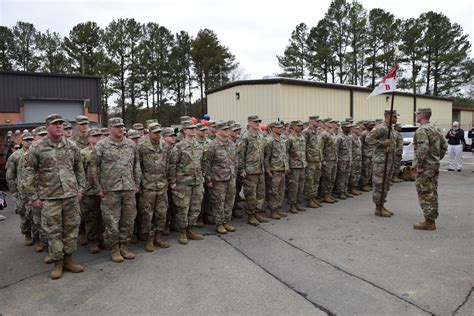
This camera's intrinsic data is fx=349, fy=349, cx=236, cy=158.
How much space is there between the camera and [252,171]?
6.45 meters

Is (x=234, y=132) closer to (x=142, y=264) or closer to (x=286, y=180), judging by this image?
(x=286, y=180)

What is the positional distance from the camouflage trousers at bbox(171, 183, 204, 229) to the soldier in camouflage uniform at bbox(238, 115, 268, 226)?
1.14 meters

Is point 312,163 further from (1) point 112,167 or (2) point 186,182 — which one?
(1) point 112,167

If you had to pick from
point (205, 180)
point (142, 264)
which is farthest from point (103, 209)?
point (205, 180)

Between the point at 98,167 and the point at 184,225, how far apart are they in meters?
1.58

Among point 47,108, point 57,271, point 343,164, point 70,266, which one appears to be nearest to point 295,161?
point 343,164

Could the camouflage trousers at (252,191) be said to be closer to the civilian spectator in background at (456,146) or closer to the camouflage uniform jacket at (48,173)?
the camouflage uniform jacket at (48,173)

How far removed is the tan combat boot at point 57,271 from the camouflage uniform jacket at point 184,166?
1.87 metres

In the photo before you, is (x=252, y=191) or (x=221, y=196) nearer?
(x=221, y=196)

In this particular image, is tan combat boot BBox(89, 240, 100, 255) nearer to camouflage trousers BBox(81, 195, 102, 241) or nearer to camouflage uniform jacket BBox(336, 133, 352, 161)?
camouflage trousers BBox(81, 195, 102, 241)

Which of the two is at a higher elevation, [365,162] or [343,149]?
[343,149]

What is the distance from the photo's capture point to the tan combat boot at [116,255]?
15.4ft

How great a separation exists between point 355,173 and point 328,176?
1.35 m

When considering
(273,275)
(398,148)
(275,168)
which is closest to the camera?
(273,275)
